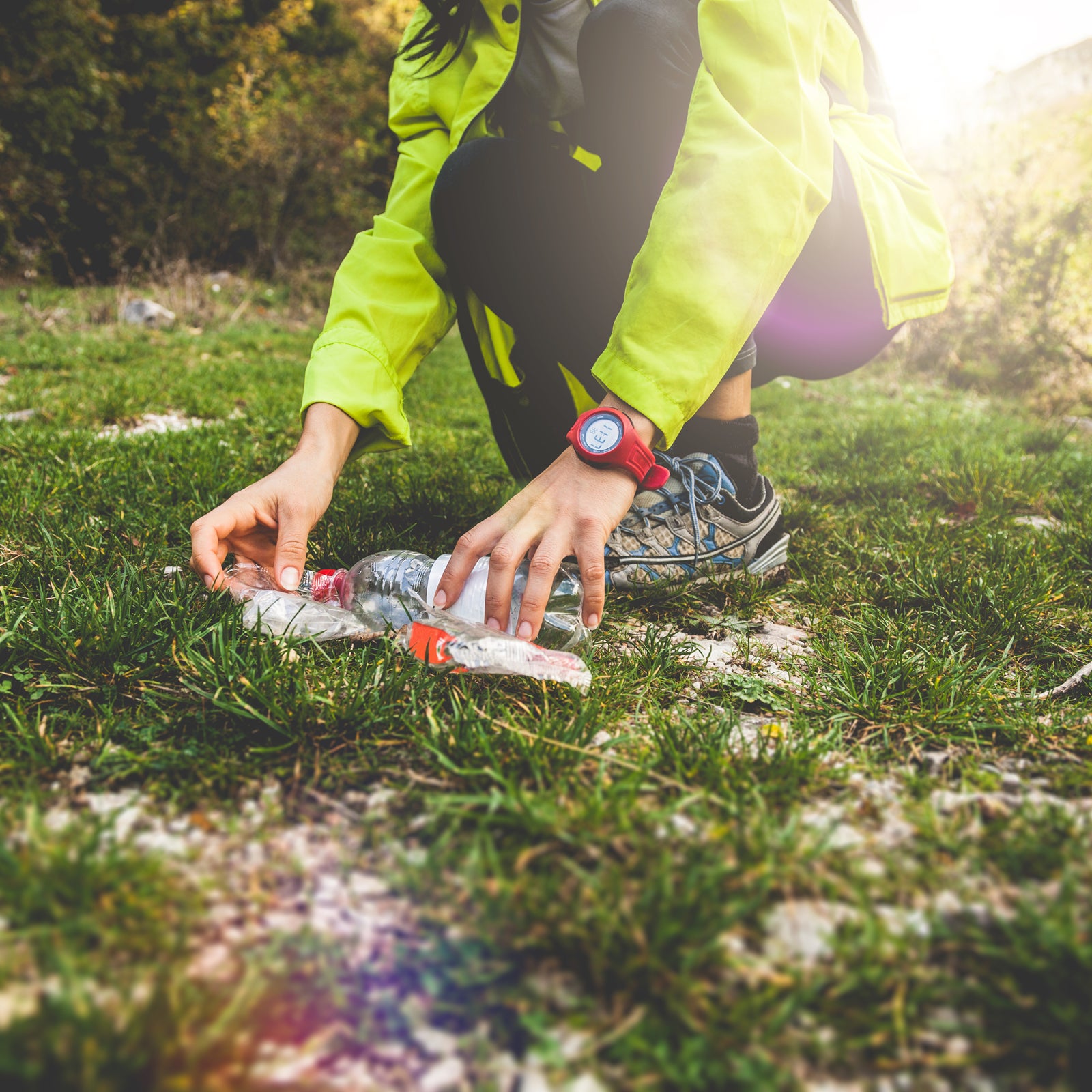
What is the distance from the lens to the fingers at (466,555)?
1.53 m

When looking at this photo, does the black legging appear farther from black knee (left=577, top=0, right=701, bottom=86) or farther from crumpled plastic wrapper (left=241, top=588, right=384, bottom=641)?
crumpled plastic wrapper (left=241, top=588, right=384, bottom=641)

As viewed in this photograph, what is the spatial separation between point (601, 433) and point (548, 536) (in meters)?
0.26

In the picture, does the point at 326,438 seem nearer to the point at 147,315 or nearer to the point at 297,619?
the point at 297,619

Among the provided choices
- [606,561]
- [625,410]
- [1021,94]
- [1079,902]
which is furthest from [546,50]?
[1021,94]

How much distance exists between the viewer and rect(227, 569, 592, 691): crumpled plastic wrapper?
60.0 inches

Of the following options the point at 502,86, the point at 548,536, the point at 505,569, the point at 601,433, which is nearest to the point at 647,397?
the point at 601,433

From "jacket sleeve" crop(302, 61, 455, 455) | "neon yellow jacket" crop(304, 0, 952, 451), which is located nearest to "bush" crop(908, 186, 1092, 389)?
"neon yellow jacket" crop(304, 0, 952, 451)

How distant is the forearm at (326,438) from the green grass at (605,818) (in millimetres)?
460

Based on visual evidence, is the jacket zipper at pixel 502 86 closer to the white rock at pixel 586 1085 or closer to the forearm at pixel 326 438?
the forearm at pixel 326 438

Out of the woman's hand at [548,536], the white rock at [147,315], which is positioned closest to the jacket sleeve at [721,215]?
the woman's hand at [548,536]

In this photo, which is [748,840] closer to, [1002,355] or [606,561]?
[606,561]

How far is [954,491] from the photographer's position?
3314mm

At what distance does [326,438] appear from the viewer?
76.5 inches

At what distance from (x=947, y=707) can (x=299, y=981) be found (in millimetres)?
1342
